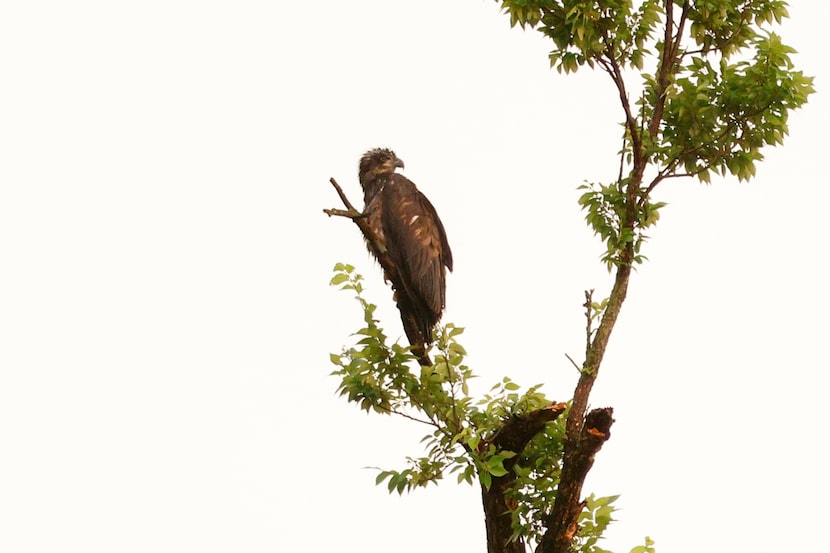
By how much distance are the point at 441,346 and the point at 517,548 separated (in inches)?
56.3

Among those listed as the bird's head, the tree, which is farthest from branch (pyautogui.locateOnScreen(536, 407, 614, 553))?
the bird's head

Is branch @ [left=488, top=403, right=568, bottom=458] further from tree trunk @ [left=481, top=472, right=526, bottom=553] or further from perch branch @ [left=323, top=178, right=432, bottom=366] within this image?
perch branch @ [left=323, top=178, right=432, bottom=366]

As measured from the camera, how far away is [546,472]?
742 centimetres

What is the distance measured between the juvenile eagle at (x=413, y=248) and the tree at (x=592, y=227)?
730mm

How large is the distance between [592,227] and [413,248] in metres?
1.57

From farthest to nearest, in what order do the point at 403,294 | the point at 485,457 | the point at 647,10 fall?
the point at 403,294
the point at 647,10
the point at 485,457

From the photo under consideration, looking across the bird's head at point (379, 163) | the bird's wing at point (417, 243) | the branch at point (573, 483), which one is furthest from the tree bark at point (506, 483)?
the bird's head at point (379, 163)

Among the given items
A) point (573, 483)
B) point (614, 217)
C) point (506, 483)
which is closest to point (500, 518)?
point (506, 483)

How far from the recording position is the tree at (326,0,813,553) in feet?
23.5

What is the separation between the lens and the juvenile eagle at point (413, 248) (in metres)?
8.45

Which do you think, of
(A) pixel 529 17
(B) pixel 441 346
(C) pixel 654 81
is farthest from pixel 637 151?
(B) pixel 441 346

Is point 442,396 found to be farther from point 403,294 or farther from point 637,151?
point 637,151

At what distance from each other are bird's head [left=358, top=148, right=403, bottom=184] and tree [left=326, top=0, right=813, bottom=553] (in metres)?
1.68

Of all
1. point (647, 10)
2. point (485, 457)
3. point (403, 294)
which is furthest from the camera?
point (403, 294)
